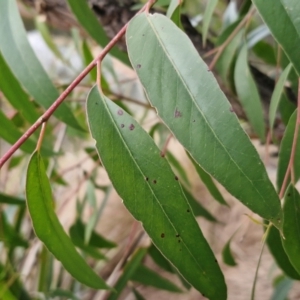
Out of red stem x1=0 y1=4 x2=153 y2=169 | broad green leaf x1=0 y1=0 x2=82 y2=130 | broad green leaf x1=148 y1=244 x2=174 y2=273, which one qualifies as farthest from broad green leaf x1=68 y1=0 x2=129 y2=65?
broad green leaf x1=148 y1=244 x2=174 y2=273

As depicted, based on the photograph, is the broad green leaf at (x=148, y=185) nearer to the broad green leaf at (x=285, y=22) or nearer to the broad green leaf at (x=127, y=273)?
the broad green leaf at (x=285, y=22)

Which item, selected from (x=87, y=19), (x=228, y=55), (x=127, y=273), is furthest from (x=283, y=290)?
(x=87, y=19)

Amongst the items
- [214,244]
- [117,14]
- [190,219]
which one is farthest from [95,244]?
[190,219]

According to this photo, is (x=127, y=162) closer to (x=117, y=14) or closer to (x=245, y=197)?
(x=245, y=197)

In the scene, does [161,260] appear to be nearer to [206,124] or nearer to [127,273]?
[127,273]

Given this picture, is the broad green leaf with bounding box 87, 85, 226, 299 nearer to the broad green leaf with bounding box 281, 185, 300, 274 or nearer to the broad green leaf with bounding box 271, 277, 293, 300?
the broad green leaf with bounding box 281, 185, 300, 274
